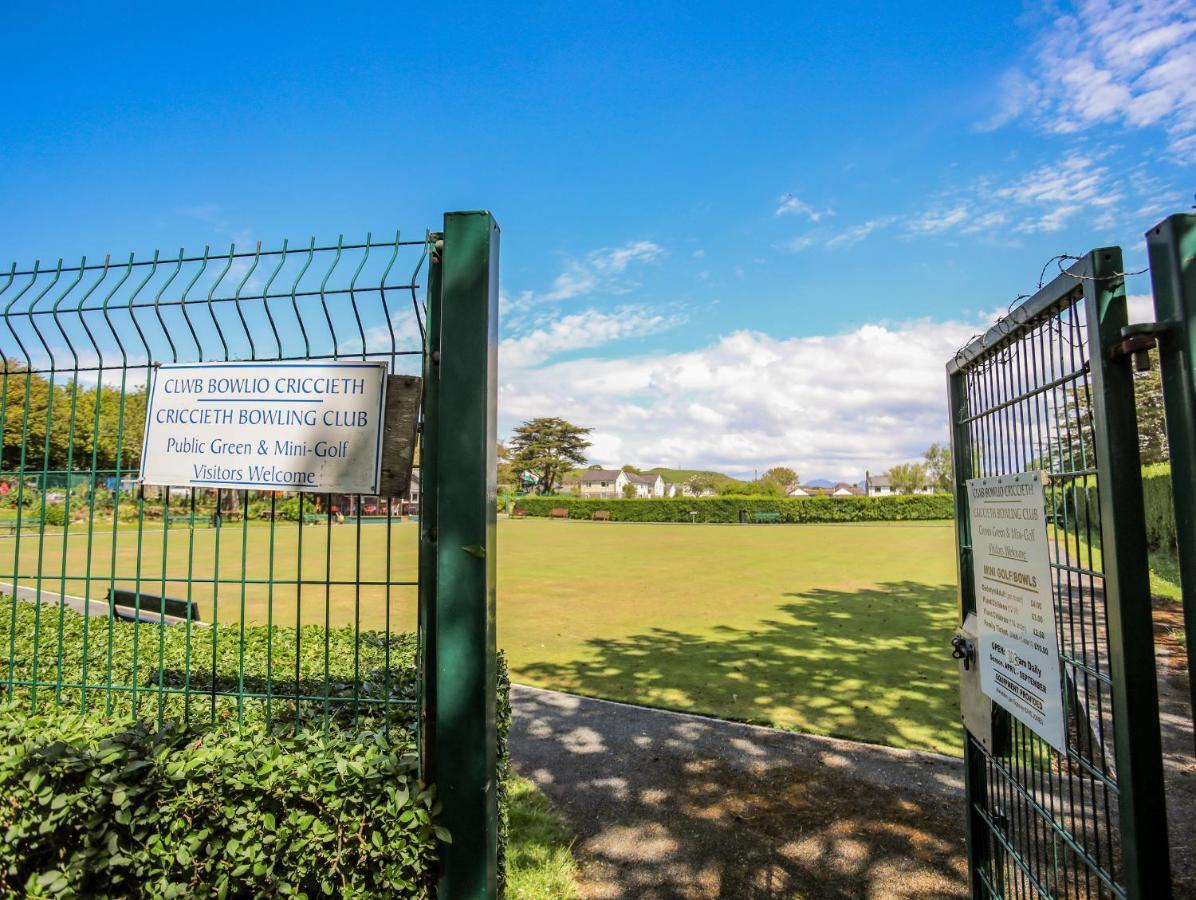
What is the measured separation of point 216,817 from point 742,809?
289 centimetres

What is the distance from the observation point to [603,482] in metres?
117

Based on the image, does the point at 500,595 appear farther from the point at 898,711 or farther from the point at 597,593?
the point at 898,711

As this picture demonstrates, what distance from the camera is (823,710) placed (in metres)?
6.03

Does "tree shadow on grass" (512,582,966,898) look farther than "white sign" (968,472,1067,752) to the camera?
Yes

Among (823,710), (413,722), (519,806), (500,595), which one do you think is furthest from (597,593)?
(413,722)

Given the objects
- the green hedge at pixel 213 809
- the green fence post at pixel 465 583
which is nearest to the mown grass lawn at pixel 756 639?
the green fence post at pixel 465 583

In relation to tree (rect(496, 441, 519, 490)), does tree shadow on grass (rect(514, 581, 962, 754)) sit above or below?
below

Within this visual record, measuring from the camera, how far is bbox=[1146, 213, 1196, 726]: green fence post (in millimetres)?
1492

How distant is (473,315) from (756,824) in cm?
326

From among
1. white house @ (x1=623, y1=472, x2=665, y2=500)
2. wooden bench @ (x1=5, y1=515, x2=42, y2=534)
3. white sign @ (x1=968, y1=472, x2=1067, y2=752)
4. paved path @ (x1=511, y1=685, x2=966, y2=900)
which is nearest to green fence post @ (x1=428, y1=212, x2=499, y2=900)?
paved path @ (x1=511, y1=685, x2=966, y2=900)

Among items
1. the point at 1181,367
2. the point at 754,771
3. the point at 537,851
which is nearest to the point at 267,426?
the point at 537,851

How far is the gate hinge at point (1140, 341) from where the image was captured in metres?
1.58

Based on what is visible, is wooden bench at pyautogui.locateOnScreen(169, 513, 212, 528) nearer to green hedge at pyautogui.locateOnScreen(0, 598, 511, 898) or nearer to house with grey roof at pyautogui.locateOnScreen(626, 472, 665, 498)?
green hedge at pyautogui.locateOnScreen(0, 598, 511, 898)

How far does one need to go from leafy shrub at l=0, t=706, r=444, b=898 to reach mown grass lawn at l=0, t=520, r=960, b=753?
0.59 metres
